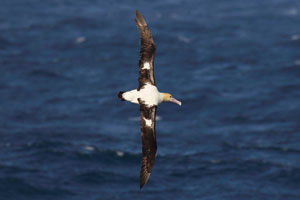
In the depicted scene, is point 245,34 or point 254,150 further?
point 245,34

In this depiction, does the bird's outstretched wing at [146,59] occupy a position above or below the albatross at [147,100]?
above

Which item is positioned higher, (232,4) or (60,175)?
(232,4)

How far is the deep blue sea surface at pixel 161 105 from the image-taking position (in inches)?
1921

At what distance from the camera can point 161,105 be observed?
5850 cm

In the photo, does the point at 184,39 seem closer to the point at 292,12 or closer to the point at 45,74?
the point at 292,12

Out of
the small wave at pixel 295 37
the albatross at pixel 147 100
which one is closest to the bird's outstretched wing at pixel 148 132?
the albatross at pixel 147 100

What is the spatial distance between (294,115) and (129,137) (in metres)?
14.0

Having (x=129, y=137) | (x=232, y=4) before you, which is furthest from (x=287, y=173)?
(x=232, y=4)

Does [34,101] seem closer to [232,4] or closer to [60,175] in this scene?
[60,175]

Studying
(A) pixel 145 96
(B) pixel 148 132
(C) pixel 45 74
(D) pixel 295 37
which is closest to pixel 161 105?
(C) pixel 45 74

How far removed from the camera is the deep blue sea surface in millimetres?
48781

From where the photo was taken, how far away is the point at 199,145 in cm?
5334

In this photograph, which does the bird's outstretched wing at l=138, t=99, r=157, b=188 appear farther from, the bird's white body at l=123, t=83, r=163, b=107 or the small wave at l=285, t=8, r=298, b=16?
the small wave at l=285, t=8, r=298, b=16

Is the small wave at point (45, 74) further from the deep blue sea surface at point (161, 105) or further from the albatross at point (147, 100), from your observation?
the albatross at point (147, 100)
